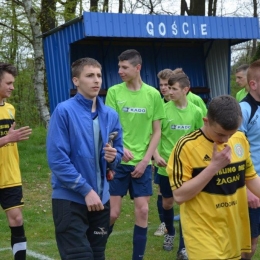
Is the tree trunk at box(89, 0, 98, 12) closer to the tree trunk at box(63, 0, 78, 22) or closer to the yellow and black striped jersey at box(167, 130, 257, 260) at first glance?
the tree trunk at box(63, 0, 78, 22)

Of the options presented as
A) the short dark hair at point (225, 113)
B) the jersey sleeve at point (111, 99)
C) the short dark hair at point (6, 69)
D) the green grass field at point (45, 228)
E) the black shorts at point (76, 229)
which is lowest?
the green grass field at point (45, 228)

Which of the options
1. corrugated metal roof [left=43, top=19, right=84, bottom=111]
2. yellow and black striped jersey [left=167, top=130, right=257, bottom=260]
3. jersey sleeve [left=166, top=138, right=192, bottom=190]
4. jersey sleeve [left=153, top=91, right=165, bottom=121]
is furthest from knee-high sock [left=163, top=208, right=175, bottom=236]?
corrugated metal roof [left=43, top=19, right=84, bottom=111]

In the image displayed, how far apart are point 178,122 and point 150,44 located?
32.6 ft

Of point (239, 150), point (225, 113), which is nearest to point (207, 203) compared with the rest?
point (239, 150)

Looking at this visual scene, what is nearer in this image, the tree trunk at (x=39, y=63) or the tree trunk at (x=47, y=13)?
the tree trunk at (x=39, y=63)

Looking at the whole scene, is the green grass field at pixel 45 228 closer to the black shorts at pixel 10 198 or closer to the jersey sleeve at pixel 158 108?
the black shorts at pixel 10 198

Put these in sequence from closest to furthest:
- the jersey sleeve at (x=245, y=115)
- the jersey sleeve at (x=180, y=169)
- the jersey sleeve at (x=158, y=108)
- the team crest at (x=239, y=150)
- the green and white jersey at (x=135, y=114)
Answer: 1. the jersey sleeve at (x=180, y=169)
2. the team crest at (x=239, y=150)
3. the jersey sleeve at (x=245, y=115)
4. the green and white jersey at (x=135, y=114)
5. the jersey sleeve at (x=158, y=108)

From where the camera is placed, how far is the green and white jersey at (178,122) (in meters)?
6.92

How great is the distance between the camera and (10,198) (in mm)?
6004

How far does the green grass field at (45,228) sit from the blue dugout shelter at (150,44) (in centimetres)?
361

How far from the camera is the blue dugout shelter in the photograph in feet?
46.8

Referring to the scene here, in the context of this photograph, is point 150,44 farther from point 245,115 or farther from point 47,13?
point 245,115

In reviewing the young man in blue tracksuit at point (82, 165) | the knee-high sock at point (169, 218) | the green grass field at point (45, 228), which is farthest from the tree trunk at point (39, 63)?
the young man in blue tracksuit at point (82, 165)

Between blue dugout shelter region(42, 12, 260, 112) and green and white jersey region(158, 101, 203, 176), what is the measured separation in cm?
711
